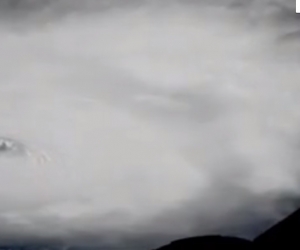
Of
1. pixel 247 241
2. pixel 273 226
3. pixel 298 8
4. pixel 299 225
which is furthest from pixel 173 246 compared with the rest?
pixel 298 8

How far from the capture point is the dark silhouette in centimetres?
1102

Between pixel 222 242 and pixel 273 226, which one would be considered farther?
pixel 222 242

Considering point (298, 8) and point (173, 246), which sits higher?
point (298, 8)

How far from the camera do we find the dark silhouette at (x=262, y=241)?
36.2ft

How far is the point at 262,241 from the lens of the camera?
11.9 meters

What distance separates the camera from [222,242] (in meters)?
13.7

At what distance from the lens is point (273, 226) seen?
11.7 meters

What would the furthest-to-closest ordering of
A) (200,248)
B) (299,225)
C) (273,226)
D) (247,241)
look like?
(200,248) → (247,241) → (273,226) → (299,225)

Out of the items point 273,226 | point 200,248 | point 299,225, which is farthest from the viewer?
point 200,248

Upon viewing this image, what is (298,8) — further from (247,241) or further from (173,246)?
(173,246)

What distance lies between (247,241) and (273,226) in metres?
1.46

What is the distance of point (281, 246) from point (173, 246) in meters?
3.72

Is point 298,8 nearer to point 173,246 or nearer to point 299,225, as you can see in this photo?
point 299,225

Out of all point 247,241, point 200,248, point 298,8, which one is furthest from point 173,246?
point 298,8
